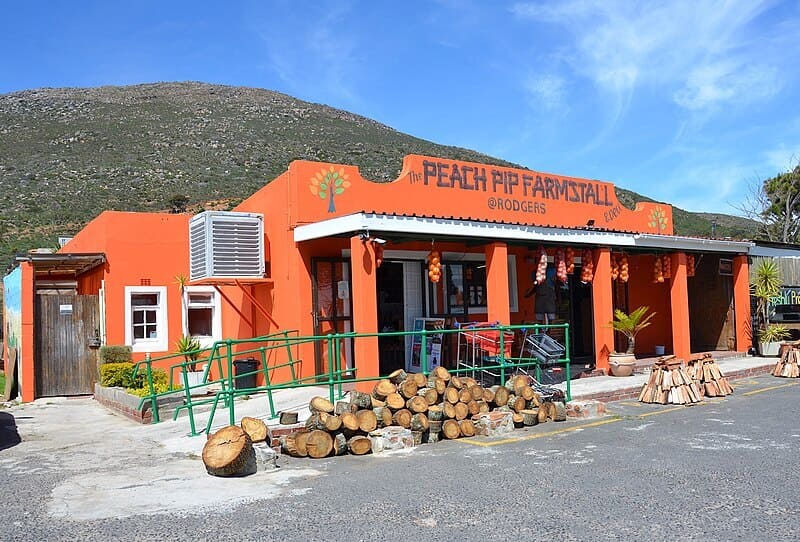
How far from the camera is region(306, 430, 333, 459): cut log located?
26.5ft

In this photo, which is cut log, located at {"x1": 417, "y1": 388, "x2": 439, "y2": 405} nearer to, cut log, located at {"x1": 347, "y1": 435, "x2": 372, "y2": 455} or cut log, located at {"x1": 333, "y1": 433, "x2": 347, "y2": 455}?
cut log, located at {"x1": 347, "y1": 435, "x2": 372, "y2": 455}

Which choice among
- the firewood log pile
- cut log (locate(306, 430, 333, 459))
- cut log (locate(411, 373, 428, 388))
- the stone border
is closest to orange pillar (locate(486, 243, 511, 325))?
the firewood log pile

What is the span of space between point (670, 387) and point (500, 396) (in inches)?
127

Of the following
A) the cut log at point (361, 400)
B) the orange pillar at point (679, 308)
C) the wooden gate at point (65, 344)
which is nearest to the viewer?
the cut log at point (361, 400)

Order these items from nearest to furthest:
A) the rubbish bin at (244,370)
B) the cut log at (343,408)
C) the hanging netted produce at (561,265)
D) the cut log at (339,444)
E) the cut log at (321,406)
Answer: the cut log at (339,444) < the cut log at (343,408) < the cut log at (321,406) < the rubbish bin at (244,370) < the hanging netted produce at (561,265)

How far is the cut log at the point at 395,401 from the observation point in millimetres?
8914

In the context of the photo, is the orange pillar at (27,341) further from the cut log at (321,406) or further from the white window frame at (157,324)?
the cut log at (321,406)

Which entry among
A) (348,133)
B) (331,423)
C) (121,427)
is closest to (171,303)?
(121,427)

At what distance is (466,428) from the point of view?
29.9ft

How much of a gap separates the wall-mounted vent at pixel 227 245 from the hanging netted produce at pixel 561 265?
5358 mm

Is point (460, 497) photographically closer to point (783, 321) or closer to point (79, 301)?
point (79, 301)

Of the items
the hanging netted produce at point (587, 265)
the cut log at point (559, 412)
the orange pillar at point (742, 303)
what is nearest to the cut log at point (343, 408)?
the cut log at point (559, 412)

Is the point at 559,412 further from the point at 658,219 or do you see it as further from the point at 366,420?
the point at 658,219

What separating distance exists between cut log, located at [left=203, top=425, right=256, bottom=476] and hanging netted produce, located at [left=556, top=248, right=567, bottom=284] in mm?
7647
